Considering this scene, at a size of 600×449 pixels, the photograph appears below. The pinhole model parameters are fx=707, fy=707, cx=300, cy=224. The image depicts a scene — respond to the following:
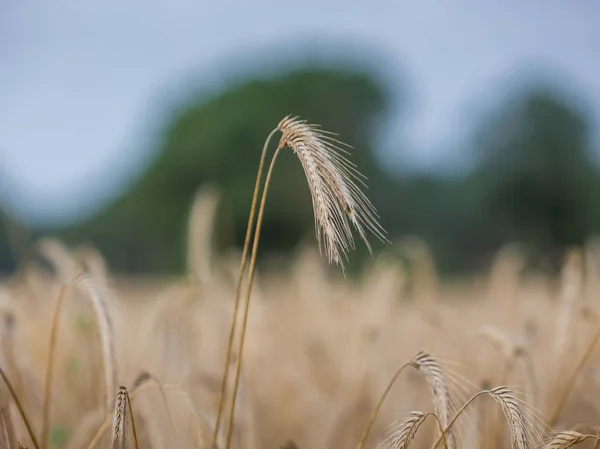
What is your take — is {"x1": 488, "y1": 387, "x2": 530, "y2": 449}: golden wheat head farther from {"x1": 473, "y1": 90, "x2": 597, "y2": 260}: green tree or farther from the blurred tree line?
{"x1": 473, "y1": 90, "x2": 597, "y2": 260}: green tree

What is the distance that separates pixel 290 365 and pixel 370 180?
35.7 metres

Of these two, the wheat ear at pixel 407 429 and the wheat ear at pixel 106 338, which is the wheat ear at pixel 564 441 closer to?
the wheat ear at pixel 407 429

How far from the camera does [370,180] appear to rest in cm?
3941

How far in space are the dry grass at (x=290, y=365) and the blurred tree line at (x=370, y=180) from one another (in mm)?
31191

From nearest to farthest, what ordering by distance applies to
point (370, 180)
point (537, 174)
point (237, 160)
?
point (370, 180) < point (237, 160) < point (537, 174)

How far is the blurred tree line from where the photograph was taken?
A: 123ft

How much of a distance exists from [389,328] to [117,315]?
1.95 meters

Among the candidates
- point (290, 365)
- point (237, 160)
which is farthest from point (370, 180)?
point (290, 365)

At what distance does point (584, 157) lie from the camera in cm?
4166

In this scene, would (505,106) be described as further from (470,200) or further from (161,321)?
(161,321)

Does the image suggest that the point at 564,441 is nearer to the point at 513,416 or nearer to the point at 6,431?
the point at 513,416

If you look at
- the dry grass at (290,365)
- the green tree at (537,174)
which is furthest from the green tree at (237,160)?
the dry grass at (290,365)

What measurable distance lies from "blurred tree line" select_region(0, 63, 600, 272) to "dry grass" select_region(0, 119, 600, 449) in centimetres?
3119


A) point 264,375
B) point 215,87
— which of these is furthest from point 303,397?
point 215,87
